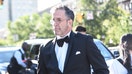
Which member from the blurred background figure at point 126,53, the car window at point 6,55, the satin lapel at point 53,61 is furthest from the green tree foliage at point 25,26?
the satin lapel at point 53,61

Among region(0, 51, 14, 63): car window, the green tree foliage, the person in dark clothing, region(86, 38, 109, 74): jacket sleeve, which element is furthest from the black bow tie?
the green tree foliage

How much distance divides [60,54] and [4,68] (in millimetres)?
10329

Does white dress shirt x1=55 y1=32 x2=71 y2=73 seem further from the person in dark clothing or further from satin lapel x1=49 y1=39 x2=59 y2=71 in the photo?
the person in dark clothing

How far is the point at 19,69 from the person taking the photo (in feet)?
42.3

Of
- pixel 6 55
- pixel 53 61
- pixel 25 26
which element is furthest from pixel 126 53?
pixel 25 26

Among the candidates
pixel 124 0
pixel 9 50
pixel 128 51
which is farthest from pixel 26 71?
pixel 124 0

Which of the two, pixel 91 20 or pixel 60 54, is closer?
pixel 60 54

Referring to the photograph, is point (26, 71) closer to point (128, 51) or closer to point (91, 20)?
point (128, 51)

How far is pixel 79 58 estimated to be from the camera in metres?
4.52

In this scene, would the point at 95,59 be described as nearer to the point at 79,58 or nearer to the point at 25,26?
the point at 79,58

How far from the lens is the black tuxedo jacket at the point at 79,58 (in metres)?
4.52

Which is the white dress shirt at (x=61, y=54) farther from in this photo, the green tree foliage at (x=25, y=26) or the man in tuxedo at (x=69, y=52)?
the green tree foliage at (x=25, y=26)

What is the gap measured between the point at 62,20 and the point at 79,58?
0.39 meters

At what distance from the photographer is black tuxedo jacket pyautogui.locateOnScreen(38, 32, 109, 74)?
4.52 meters
